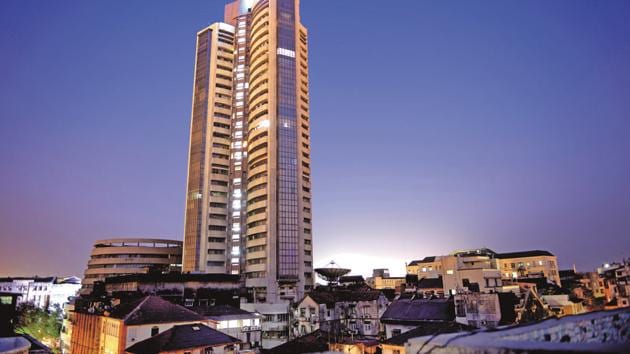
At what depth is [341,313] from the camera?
7375cm

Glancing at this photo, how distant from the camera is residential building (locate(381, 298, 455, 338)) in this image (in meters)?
50.7

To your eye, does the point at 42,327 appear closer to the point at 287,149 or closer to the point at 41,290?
the point at 287,149

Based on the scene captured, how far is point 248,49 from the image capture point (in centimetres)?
15762

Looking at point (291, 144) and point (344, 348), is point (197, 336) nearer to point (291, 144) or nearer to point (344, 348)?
point (344, 348)

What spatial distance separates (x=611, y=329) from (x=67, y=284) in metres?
205

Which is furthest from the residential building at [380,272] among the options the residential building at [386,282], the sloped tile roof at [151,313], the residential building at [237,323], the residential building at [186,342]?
the residential building at [186,342]

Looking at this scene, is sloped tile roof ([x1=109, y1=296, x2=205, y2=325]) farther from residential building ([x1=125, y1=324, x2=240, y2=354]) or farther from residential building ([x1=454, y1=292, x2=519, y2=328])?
residential building ([x1=454, y1=292, x2=519, y2=328])

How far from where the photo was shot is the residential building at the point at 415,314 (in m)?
50.7

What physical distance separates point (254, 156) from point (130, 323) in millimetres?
86640

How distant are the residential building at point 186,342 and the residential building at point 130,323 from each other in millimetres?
2039

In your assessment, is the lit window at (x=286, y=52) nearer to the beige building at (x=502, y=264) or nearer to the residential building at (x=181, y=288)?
the residential building at (x=181, y=288)

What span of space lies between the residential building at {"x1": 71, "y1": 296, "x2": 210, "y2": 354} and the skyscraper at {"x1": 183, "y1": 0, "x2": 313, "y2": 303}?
2191 inches

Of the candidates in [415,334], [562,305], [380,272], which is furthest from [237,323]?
[380,272]

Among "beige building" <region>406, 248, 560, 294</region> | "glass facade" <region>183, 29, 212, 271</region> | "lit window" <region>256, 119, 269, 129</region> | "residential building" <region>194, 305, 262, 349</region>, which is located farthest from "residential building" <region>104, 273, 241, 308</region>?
"beige building" <region>406, 248, 560, 294</region>
